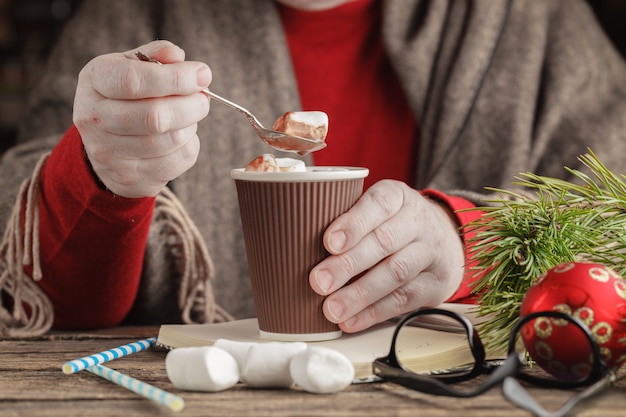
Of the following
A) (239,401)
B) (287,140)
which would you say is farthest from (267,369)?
(287,140)

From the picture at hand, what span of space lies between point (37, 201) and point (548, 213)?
63cm

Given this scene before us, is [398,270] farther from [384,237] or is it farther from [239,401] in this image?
[239,401]

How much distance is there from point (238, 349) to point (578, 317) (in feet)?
0.91

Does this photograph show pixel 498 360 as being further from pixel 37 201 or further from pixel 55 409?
pixel 37 201

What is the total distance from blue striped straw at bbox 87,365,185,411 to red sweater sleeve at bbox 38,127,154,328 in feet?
0.98

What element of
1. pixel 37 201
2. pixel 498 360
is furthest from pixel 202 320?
pixel 498 360

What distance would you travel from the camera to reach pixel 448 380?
24.3 inches

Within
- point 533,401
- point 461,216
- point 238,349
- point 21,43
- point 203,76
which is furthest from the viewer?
point 21,43

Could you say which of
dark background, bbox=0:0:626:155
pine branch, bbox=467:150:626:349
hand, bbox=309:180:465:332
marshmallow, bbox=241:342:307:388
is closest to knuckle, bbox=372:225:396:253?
hand, bbox=309:180:465:332

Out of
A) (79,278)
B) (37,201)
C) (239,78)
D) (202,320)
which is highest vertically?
(239,78)

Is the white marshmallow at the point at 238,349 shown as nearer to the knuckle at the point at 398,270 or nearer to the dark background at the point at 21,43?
the knuckle at the point at 398,270

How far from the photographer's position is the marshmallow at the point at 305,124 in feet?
2.53

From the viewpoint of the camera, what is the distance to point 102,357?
67cm

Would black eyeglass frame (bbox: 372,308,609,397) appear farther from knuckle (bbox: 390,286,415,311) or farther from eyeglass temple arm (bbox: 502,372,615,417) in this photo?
knuckle (bbox: 390,286,415,311)
